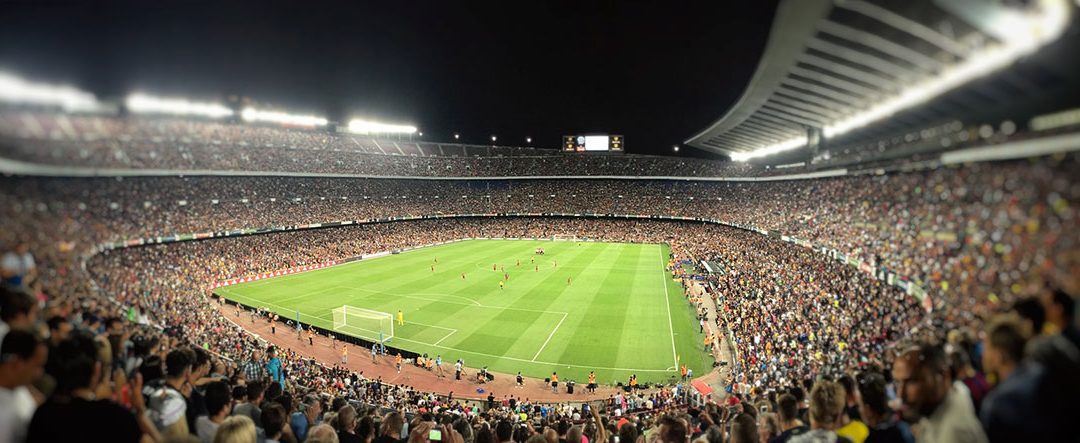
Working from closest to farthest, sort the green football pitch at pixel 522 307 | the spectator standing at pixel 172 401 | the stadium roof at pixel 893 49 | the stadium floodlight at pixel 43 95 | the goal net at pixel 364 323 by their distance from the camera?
the stadium roof at pixel 893 49 < the stadium floodlight at pixel 43 95 < the spectator standing at pixel 172 401 < the green football pitch at pixel 522 307 < the goal net at pixel 364 323

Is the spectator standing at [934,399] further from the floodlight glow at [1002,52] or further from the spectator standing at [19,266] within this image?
the spectator standing at [19,266]

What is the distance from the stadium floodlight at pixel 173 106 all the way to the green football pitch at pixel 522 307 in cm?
1852

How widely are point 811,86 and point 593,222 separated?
2688 inches

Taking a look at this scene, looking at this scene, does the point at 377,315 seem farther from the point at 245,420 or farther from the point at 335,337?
the point at 245,420

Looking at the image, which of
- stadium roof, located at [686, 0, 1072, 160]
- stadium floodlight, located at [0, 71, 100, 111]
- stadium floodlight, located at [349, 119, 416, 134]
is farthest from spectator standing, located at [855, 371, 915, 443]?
stadium floodlight, located at [349, 119, 416, 134]

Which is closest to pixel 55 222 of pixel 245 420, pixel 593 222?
pixel 245 420

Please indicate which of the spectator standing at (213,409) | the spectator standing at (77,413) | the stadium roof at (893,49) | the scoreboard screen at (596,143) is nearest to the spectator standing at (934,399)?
the stadium roof at (893,49)

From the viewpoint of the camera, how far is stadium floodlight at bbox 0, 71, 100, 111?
12.4ft

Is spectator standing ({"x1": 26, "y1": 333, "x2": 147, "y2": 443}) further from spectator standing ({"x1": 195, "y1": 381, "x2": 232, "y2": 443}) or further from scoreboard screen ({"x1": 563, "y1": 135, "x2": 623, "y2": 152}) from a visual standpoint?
scoreboard screen ({"x1": 563, "y1": 135, "x2": 623, "y2": 152})

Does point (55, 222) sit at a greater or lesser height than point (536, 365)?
greater

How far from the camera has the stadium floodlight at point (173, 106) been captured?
4637mm

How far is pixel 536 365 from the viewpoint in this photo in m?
22.5

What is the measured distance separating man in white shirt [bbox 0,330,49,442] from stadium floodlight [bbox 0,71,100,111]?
1962mm

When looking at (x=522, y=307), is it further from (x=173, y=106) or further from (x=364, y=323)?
(x=173, y=106)
